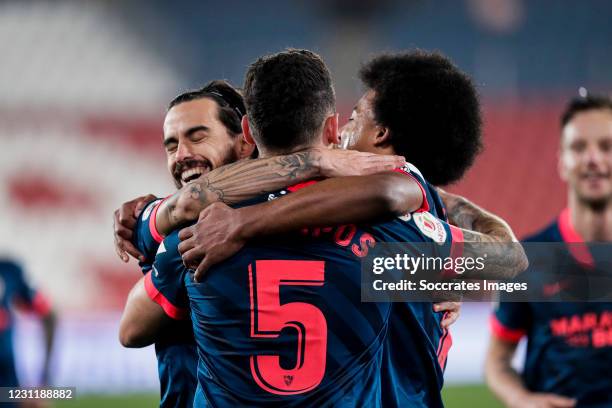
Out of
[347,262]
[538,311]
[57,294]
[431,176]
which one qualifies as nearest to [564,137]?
[538,311]

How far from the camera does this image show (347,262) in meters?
2.12

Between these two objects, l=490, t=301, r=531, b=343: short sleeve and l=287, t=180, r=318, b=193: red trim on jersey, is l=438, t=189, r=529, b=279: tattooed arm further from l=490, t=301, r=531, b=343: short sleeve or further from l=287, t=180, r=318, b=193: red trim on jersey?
l=490, t=301, r=531, b=343: short sleeve

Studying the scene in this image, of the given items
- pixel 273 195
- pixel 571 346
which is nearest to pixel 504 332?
pixel 571 346

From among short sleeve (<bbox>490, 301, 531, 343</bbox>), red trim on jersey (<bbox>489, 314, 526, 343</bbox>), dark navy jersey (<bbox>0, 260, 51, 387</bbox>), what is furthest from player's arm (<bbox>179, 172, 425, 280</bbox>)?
dark navy jersey (<bbox>0, 260, 51, 387</bbox>)

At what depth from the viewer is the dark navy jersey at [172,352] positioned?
97.5 inches

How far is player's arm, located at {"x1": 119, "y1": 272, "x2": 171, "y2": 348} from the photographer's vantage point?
235cm

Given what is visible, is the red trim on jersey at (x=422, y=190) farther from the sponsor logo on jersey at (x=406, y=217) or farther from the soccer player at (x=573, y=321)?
the soccer player at (x=573, y=321)

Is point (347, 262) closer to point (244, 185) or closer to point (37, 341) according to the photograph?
point (244, 185)

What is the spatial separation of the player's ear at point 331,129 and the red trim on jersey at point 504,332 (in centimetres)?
241

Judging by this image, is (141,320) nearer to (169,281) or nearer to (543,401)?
(169,281)

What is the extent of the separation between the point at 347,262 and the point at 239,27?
12.7 m

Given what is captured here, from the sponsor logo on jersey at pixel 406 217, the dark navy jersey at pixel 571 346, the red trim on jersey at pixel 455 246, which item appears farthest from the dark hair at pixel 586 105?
the sponsor logo on jersey at pixel 406 217

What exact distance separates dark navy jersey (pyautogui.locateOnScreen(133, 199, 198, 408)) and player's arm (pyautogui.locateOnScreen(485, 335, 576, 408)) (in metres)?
1.94

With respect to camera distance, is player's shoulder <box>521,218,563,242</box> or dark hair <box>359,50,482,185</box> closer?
dark hair <box>359,50,482,185</box>
